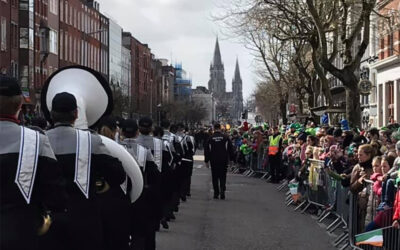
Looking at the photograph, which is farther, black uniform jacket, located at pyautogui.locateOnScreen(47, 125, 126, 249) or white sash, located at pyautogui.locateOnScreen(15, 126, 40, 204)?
black uniform jacket, located at pyautogui.locateOnScreen(47, 125, 126, 249)

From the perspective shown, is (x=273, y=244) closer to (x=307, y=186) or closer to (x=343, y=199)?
(x=343, y=199)

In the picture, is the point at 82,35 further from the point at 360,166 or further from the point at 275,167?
the point at 360,166

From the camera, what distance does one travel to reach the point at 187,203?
57.7ft

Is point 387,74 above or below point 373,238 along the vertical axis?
above

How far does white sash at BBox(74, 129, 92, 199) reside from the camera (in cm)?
576

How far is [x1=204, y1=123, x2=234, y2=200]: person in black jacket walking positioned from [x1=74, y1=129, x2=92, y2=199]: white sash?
12298 mm

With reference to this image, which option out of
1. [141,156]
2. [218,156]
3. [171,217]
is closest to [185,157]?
[218,156]

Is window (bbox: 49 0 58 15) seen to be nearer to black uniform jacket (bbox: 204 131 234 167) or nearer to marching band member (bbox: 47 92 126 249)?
black uniform jacket (bbox: 204 131 234 167)

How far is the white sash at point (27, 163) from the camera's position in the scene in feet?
15.6

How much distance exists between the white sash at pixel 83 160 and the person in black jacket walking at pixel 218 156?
40.3 ft

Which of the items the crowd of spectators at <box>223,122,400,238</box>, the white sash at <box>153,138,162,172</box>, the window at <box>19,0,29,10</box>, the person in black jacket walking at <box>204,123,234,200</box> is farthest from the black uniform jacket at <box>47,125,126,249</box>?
the window at <box>19,0,29,10</box>

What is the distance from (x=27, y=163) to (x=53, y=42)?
61.6 m

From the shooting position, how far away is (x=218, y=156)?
59.7 ft

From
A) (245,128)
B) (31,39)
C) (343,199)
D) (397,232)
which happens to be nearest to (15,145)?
(397,232)
